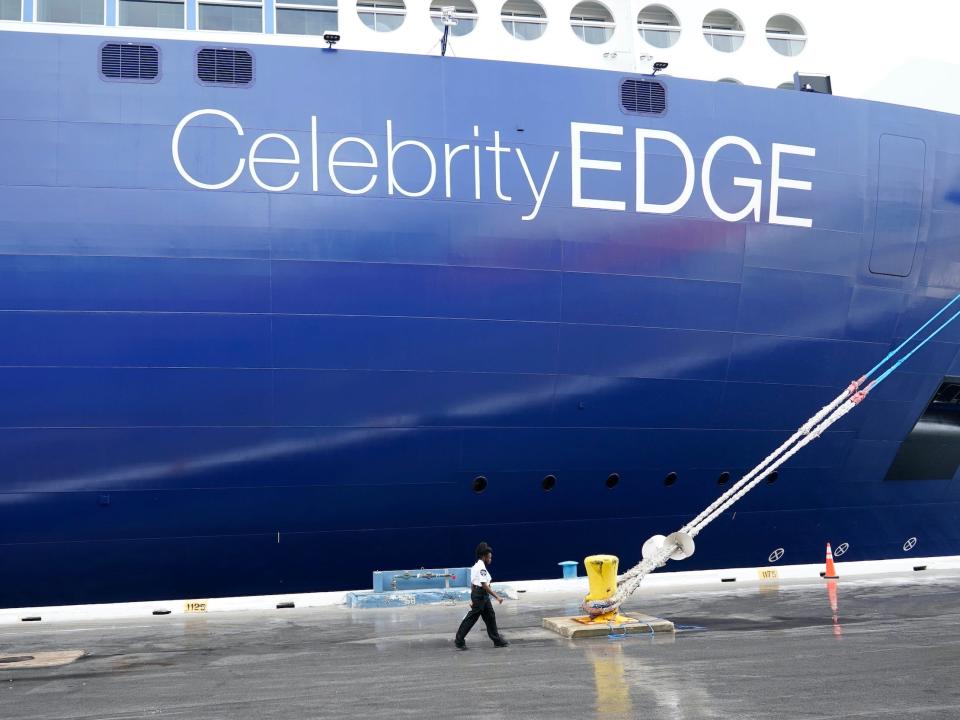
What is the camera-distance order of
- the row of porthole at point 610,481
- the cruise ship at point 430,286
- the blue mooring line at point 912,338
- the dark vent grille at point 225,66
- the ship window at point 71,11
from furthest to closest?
the blue mooring line at point 912,338, the row of porthole at point 610,481, the ship window at point 71,11, the dark vent grille at point 225,66, the cruise ship at point 430,286

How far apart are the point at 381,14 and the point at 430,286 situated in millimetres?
3854

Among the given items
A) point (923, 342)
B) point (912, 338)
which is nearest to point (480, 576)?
point (912, 338)

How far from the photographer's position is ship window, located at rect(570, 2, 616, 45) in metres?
13.8

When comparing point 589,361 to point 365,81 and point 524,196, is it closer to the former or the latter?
point 524,196

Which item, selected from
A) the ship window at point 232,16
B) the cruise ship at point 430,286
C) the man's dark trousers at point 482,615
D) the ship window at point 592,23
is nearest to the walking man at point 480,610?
the man's dark trousers at point 482,615

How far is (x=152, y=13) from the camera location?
40.0ft

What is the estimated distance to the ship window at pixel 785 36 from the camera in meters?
14.7

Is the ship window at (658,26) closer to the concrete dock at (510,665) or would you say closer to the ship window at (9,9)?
the concrete dock at (510,665)

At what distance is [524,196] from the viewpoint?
40.3ft

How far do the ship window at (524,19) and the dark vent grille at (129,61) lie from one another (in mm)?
4530

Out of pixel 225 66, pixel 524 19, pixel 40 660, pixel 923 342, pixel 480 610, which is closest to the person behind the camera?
pixel 40 660

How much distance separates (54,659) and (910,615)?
28.0ft

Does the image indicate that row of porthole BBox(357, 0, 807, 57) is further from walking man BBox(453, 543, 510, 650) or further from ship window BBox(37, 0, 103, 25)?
walking man BBox(453, 543, 510, 650)

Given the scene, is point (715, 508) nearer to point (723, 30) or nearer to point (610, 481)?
point (610, 481)
